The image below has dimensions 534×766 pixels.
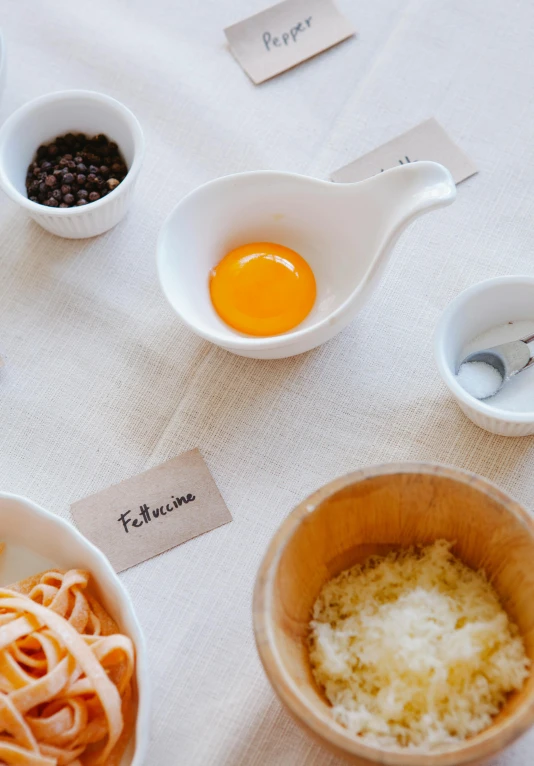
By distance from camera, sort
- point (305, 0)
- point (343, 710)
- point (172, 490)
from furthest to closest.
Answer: point (305, 0), point (172, 490), point (343, 710)

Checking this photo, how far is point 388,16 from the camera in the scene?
62.9 inches

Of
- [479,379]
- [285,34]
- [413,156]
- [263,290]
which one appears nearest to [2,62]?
[285,34]

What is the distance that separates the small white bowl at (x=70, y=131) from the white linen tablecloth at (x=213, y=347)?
0.08m

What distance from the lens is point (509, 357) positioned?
1256 millimetres

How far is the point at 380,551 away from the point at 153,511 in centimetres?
39

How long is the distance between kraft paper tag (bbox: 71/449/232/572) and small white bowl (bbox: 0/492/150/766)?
96mm

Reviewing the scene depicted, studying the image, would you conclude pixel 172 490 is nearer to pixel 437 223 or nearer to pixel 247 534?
pixel 247 534

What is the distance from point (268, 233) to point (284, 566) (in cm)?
65

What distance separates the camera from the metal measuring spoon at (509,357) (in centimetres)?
125

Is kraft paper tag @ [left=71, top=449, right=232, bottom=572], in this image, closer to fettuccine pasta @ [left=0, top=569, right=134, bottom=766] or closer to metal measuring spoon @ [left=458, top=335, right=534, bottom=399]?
fettuccine pasta @ [left=0, top=569, right=134, bottom=766]

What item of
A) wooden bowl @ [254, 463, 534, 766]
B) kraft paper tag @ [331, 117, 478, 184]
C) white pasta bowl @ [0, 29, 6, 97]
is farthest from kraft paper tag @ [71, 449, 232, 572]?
white pasta bowl @ [0, 29, 6, 97]

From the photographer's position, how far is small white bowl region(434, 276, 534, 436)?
46.9 inches

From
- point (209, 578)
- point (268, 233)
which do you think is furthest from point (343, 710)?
point (268, 233)

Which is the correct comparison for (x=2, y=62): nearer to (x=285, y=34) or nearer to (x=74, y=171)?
(x=74, y=171)
